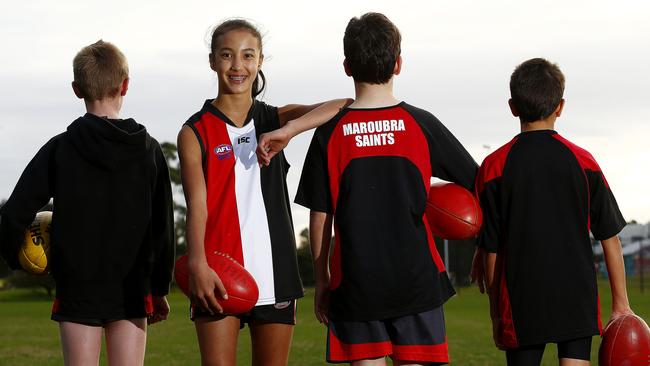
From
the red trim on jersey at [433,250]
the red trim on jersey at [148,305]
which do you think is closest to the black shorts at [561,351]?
the red trim on jersey at [433,250]

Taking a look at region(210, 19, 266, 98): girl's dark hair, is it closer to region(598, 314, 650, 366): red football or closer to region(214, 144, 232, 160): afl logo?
region(214, 144, 232, 160): afl logo

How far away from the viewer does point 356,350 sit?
436 cm

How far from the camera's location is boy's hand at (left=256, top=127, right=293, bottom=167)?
14.4ft

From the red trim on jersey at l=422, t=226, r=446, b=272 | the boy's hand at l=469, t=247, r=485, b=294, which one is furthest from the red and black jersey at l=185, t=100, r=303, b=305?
the boy's hand at l=469, t=247, r=485, b=294

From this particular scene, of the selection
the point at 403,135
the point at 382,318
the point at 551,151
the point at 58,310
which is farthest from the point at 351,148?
the point at 58,310

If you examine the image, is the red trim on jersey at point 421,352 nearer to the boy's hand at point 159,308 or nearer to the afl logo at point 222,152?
the afl logo at point 222,152

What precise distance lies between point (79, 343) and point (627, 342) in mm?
2814

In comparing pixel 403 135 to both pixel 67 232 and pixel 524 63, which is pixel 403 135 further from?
pixel 67 232

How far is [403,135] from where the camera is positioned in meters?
4.36

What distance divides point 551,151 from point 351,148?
3.59 feet

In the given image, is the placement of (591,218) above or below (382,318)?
above

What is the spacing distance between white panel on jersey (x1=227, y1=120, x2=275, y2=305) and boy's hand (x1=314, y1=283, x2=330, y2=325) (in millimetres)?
287

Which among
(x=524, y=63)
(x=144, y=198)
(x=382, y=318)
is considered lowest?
(x=382, y=318)

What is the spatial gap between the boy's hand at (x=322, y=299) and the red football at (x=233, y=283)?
291mm
